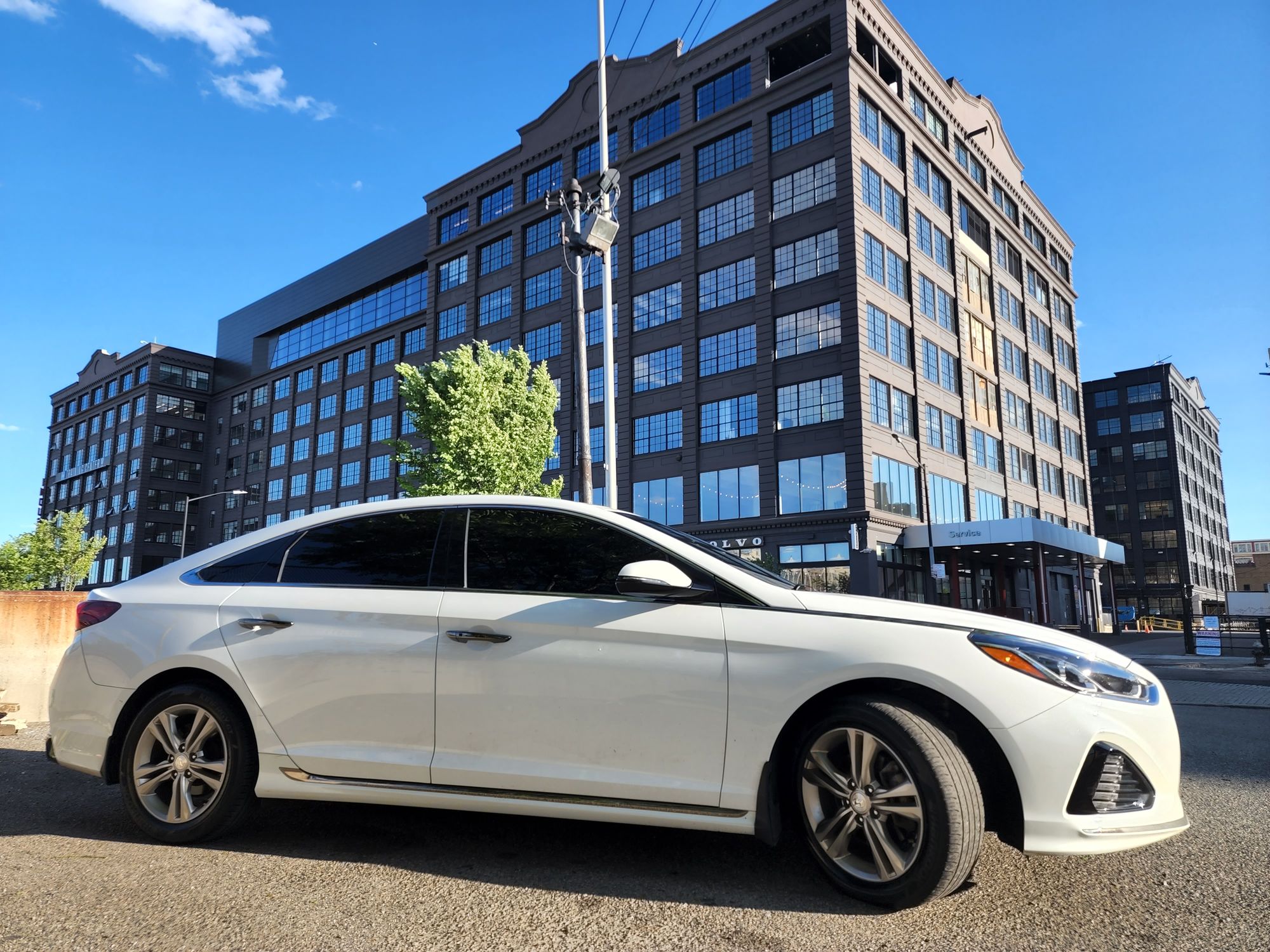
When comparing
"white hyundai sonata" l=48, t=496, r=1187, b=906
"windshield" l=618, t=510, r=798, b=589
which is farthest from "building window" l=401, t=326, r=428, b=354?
"windshield" l=618, t=510, r=798, b=589

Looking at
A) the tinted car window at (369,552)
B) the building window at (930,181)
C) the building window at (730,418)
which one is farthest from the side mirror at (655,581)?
the building window at (930,181)

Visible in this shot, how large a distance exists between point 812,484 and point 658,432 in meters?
8.60

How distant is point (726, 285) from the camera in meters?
37.9

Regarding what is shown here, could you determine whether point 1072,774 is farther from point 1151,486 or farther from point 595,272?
point 1151,486

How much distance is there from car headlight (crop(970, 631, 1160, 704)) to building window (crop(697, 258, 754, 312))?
116ft

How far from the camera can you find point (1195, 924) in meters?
2.71

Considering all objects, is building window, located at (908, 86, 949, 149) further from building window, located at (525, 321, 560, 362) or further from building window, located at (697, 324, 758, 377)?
building window, located at (525, 321, 560, 362)

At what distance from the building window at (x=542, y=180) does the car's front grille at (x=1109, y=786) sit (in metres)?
45.2

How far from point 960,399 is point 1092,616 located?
22022mm

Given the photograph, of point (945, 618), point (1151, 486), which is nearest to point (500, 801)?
point (945, 618)

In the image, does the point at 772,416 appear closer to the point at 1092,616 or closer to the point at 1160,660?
the point at 1160,660

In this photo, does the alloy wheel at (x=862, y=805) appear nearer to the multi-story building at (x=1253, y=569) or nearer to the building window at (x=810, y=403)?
the building window at (x=810, y=403)

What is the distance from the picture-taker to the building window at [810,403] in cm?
3388

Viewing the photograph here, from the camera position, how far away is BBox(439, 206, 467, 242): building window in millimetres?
52075
